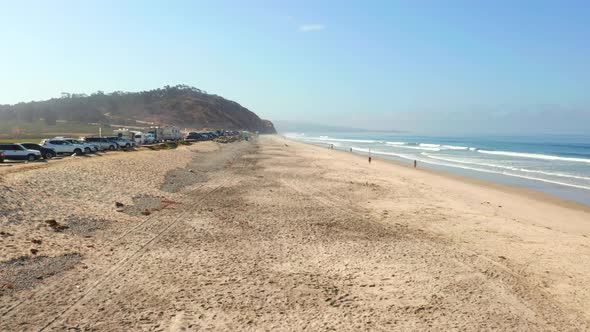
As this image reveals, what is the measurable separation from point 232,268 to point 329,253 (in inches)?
101

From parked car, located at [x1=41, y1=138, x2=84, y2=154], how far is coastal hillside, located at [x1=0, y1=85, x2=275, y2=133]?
68178mm

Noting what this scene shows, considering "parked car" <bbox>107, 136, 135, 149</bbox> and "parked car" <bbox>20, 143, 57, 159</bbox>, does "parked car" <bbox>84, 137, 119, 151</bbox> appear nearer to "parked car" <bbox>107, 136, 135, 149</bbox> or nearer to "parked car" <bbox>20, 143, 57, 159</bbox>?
"parked car" <bbox>107, 136, 135, 149</bbox>

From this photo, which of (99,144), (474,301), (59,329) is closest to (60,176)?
(59,329)

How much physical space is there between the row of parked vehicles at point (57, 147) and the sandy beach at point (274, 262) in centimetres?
1075

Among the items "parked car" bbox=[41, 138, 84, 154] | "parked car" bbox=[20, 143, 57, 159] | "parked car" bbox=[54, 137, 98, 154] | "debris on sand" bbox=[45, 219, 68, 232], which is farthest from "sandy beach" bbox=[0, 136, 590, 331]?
"parked car" bbox=[54, 137, 98, 154]

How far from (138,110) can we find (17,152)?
12710cm

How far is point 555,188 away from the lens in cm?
2647

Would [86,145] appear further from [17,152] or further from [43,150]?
[17,152]

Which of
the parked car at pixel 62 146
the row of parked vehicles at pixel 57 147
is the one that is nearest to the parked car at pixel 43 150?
the row of parked vehicles at pixel 57 147

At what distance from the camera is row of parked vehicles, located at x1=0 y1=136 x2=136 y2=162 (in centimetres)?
2716

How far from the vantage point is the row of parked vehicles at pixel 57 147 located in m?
27.2

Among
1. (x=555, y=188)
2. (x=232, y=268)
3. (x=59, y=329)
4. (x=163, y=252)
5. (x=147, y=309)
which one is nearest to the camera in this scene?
(x=59, y=329)

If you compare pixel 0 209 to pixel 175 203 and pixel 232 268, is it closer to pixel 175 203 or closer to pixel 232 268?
pixel 175 203

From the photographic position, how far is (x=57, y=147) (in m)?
32.7
